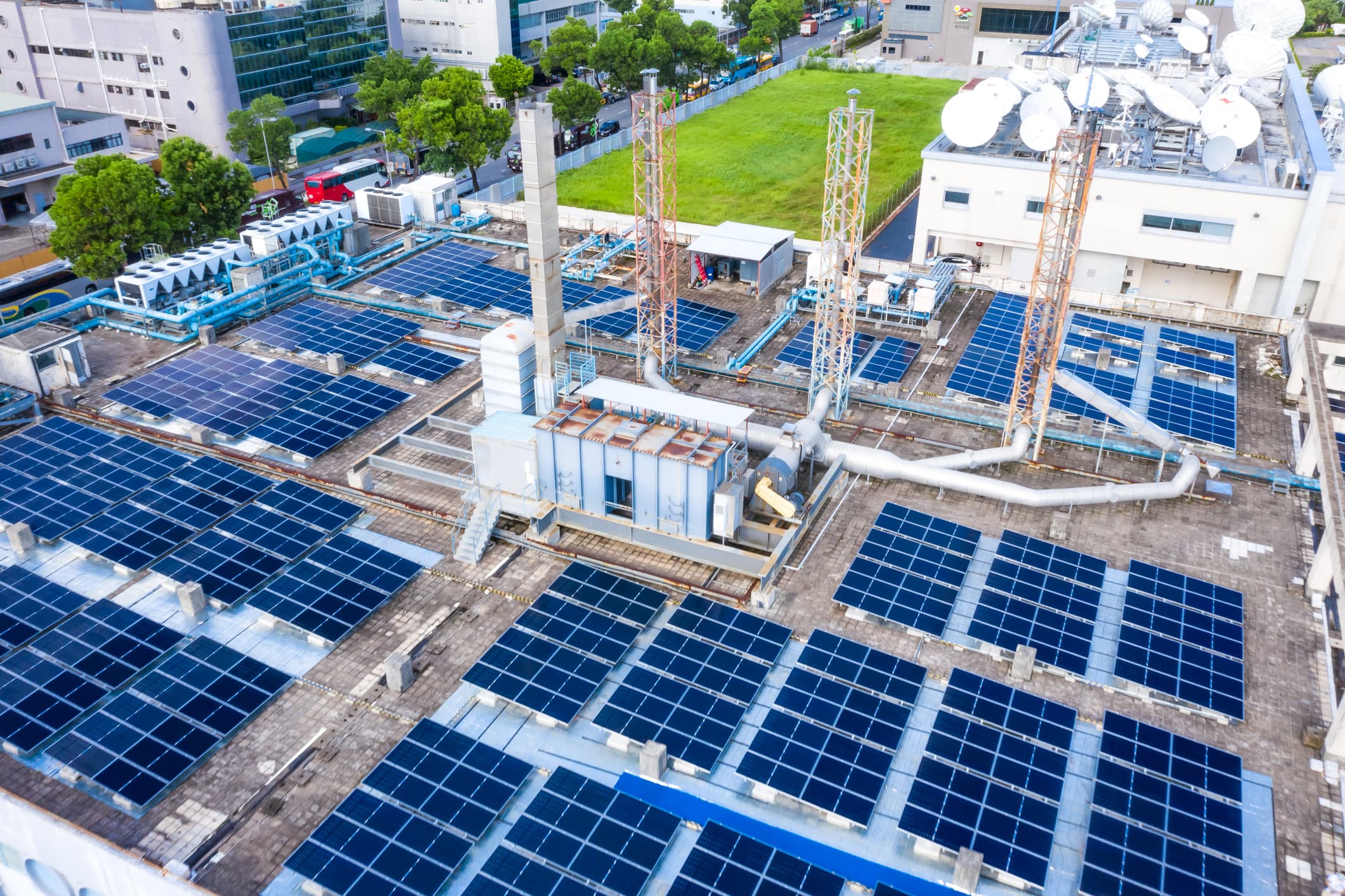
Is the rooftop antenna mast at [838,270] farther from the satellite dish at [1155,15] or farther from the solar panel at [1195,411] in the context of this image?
the satellite dish at [1155,15]

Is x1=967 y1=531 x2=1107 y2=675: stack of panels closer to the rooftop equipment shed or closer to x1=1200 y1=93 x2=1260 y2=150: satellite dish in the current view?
the rooftop equipment shed

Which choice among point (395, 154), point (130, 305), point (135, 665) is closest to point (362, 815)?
point (135, 665)

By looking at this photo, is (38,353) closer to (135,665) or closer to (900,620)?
(135,665)

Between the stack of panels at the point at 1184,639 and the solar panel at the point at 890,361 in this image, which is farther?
the solar panel at the point at 890,361

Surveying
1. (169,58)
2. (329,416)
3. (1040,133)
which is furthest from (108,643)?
(169,58)

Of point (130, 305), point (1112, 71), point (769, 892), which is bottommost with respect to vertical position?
point (769, 892)

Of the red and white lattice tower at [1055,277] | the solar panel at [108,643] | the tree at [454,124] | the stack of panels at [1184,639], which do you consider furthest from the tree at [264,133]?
the stack of panels at [1184,639]
